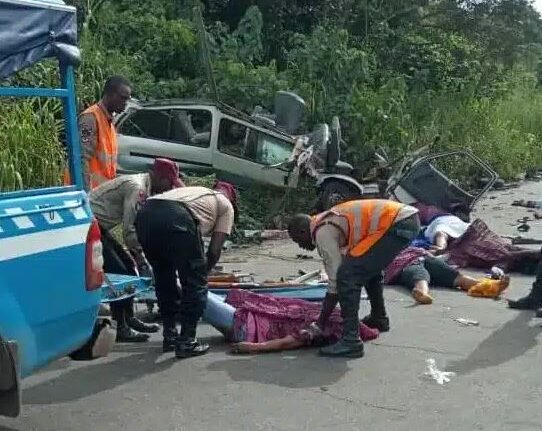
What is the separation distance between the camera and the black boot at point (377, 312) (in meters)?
7.40

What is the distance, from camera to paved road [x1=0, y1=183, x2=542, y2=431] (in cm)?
539

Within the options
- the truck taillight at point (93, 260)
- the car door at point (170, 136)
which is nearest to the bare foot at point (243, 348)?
the truck taillight at point (93, 260)

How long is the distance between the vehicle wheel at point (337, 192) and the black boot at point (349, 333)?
8116 mm

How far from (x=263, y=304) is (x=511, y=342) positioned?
77.4 inches

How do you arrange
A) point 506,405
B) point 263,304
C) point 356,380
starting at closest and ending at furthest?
point 506,405 < point 356,380 < point 263,304

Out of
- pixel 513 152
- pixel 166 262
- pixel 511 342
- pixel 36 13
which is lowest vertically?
pixel 513 152

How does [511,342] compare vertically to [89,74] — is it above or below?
below

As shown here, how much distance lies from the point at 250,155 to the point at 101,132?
7.64 metres

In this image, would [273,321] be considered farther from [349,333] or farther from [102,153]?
[102,153]

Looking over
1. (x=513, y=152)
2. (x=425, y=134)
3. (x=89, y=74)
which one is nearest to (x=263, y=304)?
(x=89, y=74)

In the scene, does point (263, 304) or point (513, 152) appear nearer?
point (263, 304)

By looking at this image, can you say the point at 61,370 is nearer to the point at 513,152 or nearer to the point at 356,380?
the point at 356,380

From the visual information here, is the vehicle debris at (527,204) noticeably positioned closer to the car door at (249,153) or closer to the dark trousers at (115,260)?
the car door at (249,153)

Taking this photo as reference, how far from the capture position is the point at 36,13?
4449 millimetres
